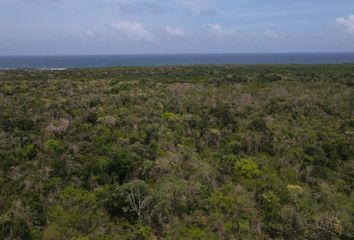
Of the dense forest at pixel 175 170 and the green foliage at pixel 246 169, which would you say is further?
the green foliage at pixel 246 169

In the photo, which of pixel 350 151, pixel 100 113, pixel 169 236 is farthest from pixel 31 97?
pixel 350 151

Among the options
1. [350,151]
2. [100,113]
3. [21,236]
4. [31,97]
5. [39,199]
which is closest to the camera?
[21,236]

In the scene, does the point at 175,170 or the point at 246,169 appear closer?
the point at 175,170

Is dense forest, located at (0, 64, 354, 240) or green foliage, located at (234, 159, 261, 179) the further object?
green foliage, located at (234, 159, 261, 179)

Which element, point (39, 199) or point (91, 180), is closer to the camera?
point (39, 199)

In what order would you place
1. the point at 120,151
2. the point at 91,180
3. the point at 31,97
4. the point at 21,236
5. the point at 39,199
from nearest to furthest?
1. the point at 21,236
2. the point at 39,199
3. the point at 91,180
4. the point at 120,151
5. the point at 31,97

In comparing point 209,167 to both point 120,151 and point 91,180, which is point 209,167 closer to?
point 120,151

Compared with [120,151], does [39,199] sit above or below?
below

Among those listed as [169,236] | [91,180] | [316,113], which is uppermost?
[316,113]
